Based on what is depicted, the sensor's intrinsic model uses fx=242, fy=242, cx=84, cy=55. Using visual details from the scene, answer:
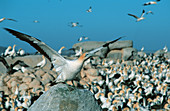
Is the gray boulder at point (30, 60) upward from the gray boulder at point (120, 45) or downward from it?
downward

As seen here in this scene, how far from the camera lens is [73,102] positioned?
4367 millimetres

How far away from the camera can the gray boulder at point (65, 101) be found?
169 inches

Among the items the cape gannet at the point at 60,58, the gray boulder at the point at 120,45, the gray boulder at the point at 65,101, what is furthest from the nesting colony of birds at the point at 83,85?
the gray boulder at the point at 120,45

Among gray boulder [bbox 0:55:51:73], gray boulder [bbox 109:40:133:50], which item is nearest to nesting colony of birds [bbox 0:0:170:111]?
gray boulder [bbox 0:55:51:73]

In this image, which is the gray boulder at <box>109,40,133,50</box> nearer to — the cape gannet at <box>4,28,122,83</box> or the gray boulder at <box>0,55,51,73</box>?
the gray boulder at <box>0,55,51,73</box>

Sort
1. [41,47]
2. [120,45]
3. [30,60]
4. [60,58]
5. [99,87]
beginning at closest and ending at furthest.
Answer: [41,47] < [60,58] < [99,87] < [30,60] < [120,45]

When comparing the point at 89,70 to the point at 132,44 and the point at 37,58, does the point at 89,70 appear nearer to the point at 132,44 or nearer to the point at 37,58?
the point at 37,58

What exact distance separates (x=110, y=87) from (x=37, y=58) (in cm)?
446

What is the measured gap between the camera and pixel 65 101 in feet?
14.3

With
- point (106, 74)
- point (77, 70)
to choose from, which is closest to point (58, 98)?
point (77, 70)

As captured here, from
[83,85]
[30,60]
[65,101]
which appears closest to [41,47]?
[65,101]

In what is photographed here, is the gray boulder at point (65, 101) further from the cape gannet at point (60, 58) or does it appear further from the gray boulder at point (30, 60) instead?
the gray boulder at point (30, 60)

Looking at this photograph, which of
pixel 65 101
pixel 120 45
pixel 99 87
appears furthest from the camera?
pixel 120 45

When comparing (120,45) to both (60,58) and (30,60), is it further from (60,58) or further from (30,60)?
(60,58)
